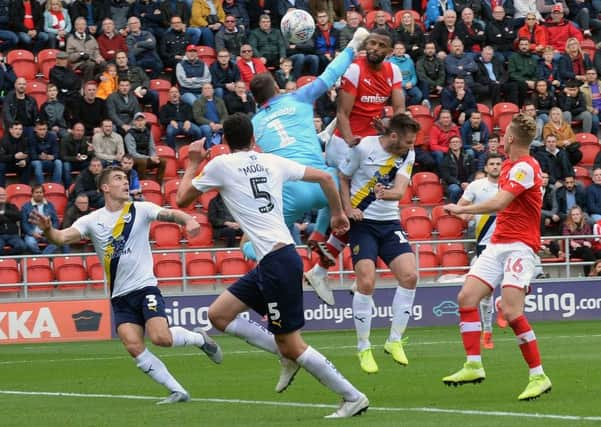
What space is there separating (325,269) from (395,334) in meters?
→ 1.03

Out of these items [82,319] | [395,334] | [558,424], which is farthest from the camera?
[82,319]

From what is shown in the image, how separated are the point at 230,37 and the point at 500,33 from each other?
629 cm

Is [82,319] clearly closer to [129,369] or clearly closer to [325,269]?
[129,369]

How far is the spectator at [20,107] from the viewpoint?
82.1 ft

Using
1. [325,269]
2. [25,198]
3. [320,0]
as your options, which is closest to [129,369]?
[325,269]

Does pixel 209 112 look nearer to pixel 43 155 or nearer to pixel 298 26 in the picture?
pixel 43 155

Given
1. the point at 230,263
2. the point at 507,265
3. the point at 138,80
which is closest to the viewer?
the point at 507,265

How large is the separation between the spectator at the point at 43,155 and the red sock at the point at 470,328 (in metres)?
14.7

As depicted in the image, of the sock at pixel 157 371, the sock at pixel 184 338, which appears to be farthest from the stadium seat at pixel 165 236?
the sock at pixel 157 371

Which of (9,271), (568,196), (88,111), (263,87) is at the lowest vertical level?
(9,271)

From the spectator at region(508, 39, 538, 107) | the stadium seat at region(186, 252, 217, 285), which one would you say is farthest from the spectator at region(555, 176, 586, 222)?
the stadium seat at region(186, 252, 217, 285)

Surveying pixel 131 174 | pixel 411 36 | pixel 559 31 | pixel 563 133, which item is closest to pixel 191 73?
pixel 131 174

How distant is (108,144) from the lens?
2500cm

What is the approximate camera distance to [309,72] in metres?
28.6
